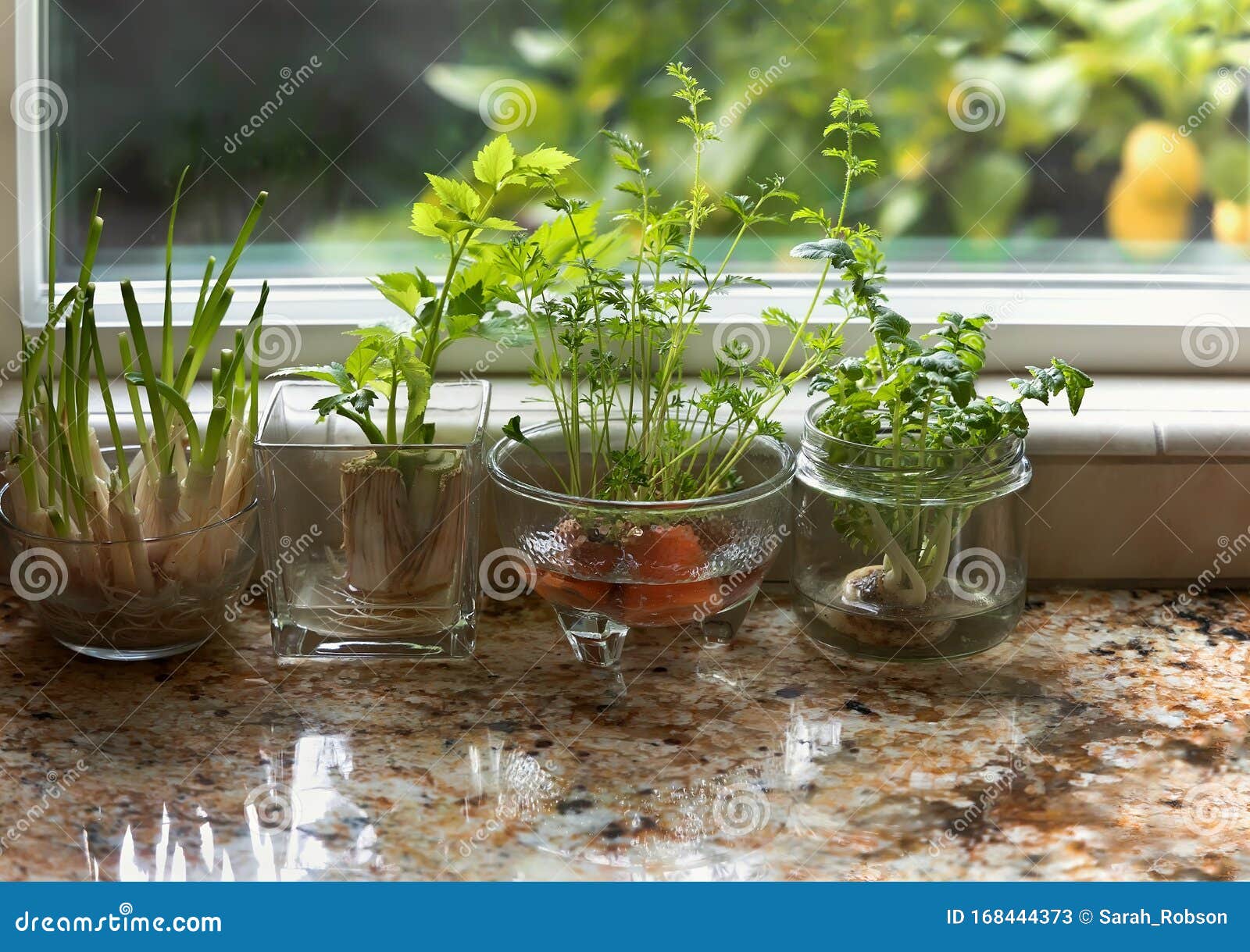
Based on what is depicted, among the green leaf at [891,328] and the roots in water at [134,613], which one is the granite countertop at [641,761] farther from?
the green leaf at [891,328]

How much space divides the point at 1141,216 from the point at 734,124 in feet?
1.44

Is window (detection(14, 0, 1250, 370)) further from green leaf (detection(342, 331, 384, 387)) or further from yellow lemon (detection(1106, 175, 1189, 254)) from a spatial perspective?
green leaf (detection(342, 331, 384, 387))

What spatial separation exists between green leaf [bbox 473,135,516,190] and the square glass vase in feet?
0.64

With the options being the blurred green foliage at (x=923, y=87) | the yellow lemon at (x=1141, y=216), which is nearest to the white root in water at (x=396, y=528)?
the blurred green foliage at (x=923, y=87)

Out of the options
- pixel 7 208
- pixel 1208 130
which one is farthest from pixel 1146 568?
pixel 7 208

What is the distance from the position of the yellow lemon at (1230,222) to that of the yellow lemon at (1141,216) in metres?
0.03

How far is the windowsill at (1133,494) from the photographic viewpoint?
1100 mm

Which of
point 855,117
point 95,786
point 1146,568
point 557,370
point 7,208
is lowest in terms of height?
point 95,786

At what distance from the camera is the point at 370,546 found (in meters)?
0.95

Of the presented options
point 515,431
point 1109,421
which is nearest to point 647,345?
point 515,431

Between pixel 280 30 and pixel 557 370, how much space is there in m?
0.48

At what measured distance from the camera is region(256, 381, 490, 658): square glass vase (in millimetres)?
938

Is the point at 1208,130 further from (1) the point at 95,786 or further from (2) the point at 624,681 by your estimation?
(1) the point at 95,786

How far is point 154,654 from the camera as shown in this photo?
3.19 feet
